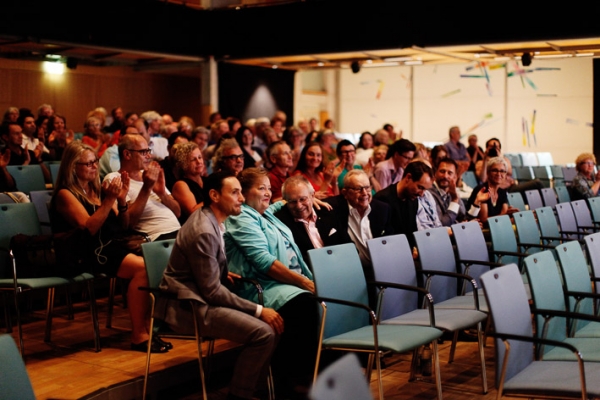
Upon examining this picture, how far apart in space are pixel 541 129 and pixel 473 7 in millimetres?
5547

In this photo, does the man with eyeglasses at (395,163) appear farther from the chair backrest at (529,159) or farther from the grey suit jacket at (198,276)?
the chair backrest at (529,159)

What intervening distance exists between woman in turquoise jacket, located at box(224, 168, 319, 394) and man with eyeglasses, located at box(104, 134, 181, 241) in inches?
33.8

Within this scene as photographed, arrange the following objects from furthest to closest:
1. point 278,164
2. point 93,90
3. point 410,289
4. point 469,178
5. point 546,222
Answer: point 93,90
point 469,178
point 278,164
point 546,222
point 410,289

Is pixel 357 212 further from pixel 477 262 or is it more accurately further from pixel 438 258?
pixel 477 262

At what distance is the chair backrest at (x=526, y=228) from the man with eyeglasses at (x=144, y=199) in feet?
8.07

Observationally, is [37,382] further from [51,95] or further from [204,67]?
[51,95]

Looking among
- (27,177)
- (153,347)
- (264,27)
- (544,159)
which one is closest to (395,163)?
(153,347)

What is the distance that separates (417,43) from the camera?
11414 millimetres

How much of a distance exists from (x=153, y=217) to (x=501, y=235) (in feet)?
7.63

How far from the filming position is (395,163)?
6.56 meters

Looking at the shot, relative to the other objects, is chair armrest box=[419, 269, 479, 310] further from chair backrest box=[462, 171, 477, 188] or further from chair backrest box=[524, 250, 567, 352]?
chair backrest box=[462, 171, 477, 188]

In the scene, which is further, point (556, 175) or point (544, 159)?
point (544, 159)

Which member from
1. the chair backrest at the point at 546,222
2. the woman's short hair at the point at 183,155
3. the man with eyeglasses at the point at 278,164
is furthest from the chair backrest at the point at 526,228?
the woman's short hair at the point at 183,155

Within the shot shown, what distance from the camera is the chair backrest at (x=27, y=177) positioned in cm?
645
